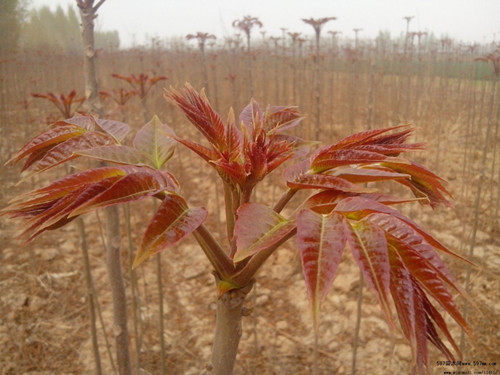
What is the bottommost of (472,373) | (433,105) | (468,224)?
(472,373)

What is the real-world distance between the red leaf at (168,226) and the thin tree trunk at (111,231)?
945mm

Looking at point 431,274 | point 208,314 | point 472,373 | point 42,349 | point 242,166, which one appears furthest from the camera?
point 208,314

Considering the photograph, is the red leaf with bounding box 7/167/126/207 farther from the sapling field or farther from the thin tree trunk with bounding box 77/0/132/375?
the thin tree trunk with bounding box 77/0/132/375

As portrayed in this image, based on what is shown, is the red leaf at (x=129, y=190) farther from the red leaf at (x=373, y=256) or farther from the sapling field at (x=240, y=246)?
the red leaf at (x=373, y=256)

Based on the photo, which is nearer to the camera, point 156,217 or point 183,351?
point 156,217

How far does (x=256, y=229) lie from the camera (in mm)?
441

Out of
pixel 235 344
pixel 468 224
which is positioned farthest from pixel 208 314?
pixel 468 224

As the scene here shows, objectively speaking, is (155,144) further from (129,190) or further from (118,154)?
(129,190)

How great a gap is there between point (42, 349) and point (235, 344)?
264cm

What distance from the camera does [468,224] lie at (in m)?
4.25

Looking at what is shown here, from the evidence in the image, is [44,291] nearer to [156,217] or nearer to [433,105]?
[156,217]

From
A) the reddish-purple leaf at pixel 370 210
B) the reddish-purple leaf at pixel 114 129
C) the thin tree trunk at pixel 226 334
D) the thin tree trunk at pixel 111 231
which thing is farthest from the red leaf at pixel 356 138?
the thin tree trunk at pixel 111 231

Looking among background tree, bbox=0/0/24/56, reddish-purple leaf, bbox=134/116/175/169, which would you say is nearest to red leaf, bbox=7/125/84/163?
reddish-purple leaf, bbox=134/116/175/169

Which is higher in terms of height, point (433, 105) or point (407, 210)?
point (433, 105)
